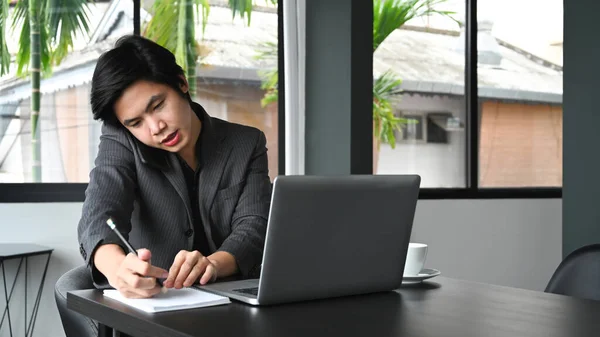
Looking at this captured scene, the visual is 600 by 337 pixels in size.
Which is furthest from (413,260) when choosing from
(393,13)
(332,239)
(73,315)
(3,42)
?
(393,13)

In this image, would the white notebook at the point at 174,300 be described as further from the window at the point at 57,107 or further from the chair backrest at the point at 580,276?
the window at the point at 57,107

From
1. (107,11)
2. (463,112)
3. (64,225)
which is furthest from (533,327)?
(463,112)

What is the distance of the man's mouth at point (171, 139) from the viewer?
2053 mm

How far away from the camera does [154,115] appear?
6.71 feet

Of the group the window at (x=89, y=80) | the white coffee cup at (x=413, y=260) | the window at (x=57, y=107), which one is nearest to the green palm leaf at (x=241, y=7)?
the window at (x=89, y=80)

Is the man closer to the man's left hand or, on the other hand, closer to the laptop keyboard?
the man's left hand

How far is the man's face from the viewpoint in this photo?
202cm

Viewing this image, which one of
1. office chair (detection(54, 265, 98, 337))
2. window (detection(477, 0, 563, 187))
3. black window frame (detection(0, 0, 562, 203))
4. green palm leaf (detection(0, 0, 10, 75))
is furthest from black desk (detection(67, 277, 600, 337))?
window (detection(477, 0, 563, 187))

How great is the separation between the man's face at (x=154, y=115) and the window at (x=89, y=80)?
206 centimetres

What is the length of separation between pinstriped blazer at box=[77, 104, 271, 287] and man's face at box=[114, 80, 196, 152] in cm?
9

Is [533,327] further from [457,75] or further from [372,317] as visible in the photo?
[457,75]

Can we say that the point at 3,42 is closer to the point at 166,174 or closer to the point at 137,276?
the point at 166,174

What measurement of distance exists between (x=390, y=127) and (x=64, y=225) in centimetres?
208

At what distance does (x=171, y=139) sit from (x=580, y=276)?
3.67 feet
